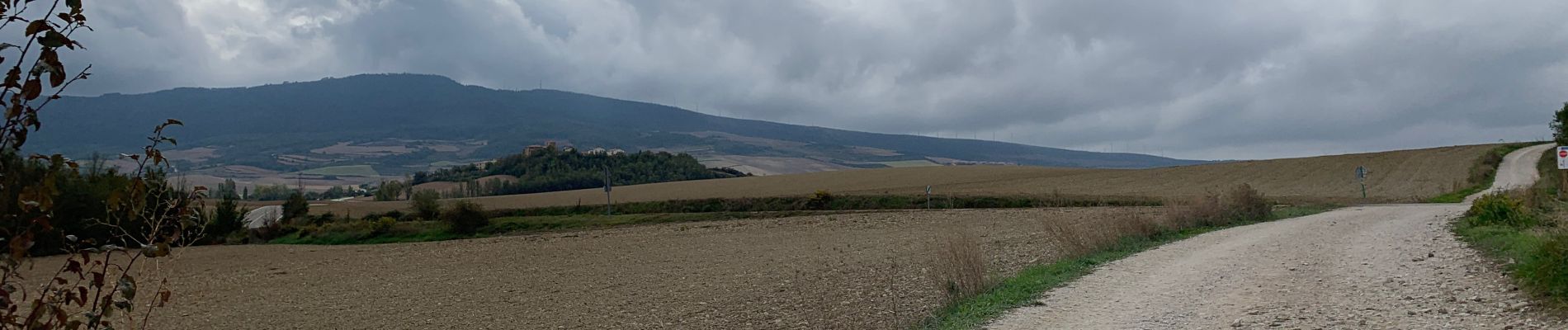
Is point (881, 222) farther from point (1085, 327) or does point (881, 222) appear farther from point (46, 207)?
point (46, 207)

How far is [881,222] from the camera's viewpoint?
4278 cm

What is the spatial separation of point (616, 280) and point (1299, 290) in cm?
1666

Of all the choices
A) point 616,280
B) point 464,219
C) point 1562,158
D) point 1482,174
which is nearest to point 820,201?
point 464,219

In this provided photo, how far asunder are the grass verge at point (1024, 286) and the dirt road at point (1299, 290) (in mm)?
300

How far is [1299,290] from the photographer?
11.7m

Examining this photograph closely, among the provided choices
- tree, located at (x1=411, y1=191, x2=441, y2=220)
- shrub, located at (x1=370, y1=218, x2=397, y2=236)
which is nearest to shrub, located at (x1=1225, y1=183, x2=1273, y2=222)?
shrub, located at (x1=370, y1=218, x2=397, y2=236)

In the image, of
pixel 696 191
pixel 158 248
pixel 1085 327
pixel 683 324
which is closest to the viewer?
pixel 158 248

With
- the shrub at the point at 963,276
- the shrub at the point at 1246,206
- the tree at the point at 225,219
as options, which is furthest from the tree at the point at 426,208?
the shrub at the point at 963,276

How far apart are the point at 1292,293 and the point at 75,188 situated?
46736 mm

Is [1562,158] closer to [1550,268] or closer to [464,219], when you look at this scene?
[1550,268]

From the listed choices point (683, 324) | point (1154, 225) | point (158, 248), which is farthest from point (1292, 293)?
point (1154, 225)

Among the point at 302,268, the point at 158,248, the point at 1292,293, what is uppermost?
the point at 158,248

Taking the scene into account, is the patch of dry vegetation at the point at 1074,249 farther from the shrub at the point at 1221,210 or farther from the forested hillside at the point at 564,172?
the forested hillside at the point at 564,172

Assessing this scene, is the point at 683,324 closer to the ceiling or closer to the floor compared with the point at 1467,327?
closer to the floor
